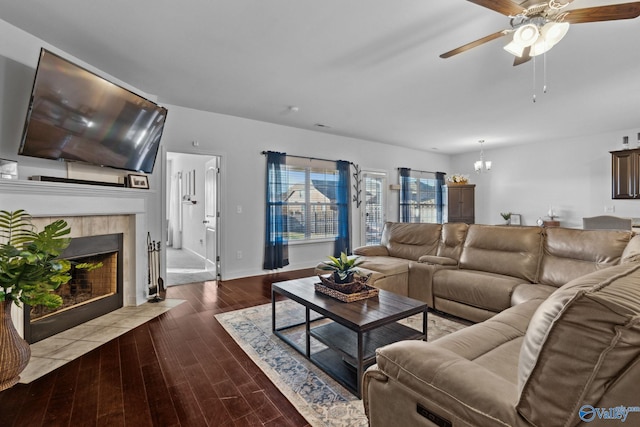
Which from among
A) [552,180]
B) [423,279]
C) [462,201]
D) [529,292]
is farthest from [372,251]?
[552,180]

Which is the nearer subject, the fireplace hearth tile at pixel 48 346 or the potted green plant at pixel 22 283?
the potted green plant at pixel 22 283

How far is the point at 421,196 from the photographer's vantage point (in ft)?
26.3

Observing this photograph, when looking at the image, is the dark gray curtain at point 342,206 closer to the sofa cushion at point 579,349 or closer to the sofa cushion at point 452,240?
the sofa cushion at point 452,240

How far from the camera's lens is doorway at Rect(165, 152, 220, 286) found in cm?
490

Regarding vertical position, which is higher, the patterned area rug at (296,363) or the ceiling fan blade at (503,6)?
the ceiling fan blade at (503,6)

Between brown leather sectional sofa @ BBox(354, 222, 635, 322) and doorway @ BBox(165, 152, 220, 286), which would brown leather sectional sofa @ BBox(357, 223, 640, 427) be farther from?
doorway @ BBox(165, 152, 220, 286)

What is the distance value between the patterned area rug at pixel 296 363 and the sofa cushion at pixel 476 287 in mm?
271

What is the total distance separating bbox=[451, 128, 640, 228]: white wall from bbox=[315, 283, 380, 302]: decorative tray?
638 centimetres

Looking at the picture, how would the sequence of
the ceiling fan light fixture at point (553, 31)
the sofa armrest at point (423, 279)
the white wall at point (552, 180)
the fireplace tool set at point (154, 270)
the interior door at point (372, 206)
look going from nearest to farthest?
1. the ceiling fan light fixture at point (553, 31)
2. the sofa armrest at point (423, 279)
3. the fireplace tool set at point (154, 270)
4. the white wall at point (552, 180)
5. the interior door at point (372, 206)

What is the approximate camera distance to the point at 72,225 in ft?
9.34

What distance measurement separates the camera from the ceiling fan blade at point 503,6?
1.74 metres

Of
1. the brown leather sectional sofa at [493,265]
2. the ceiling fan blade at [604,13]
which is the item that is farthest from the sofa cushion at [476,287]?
the ceiling fan blade at [604,13]

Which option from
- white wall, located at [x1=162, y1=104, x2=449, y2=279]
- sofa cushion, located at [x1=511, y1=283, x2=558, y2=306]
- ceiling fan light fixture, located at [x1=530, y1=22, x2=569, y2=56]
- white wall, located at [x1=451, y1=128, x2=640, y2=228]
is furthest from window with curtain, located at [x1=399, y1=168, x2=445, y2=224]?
ceiling fan light fixture, located at [x1=530, y1=22, x2=569, y2=56]

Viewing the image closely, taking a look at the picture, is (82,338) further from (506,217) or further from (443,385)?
(506,217)
